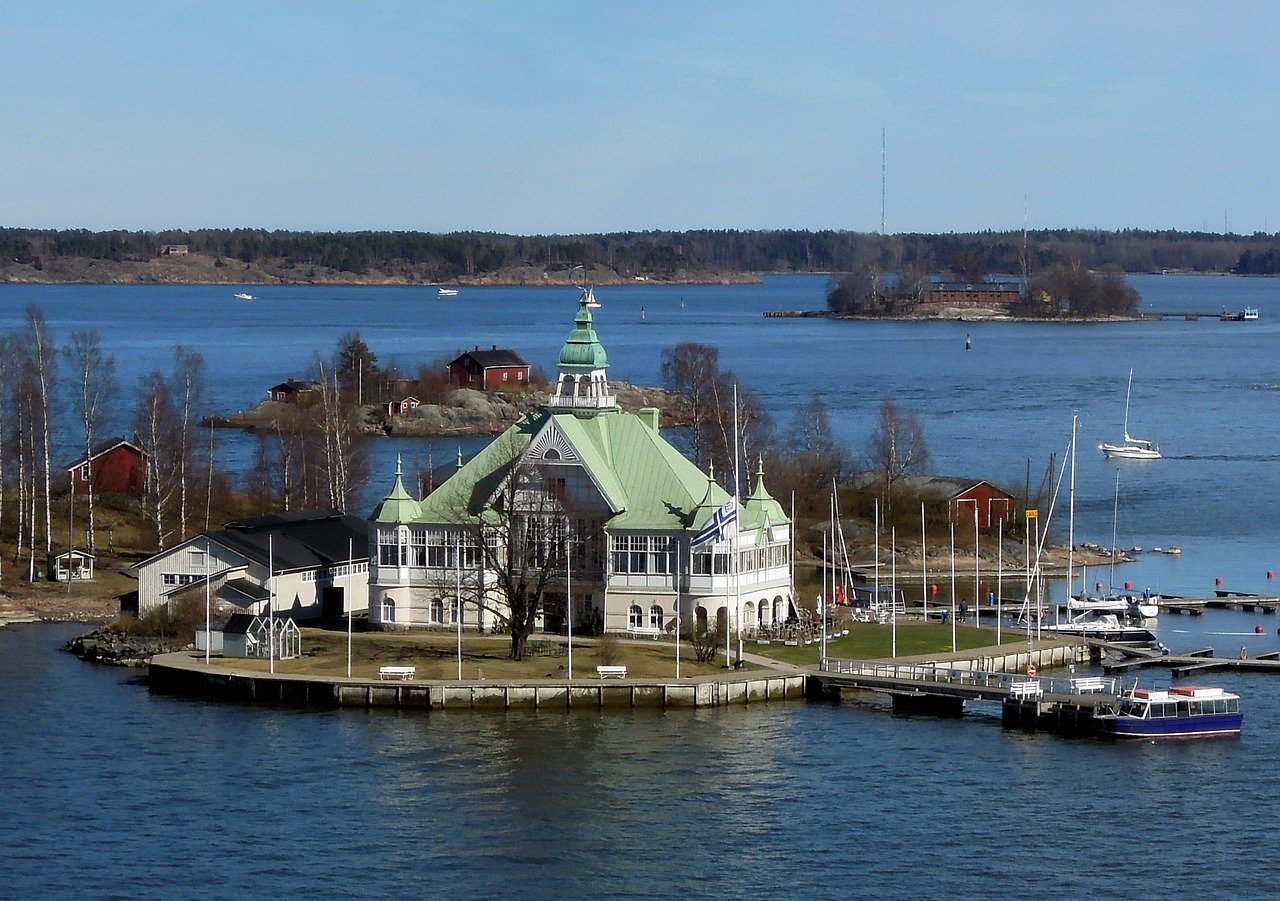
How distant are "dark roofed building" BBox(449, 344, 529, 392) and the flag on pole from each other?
91.6 metres

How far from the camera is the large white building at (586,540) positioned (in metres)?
69.4

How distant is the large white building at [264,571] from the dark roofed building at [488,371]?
8260cm

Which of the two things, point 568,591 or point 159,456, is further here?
point 159,456

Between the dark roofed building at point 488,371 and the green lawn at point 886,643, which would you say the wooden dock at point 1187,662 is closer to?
the green lawn at point 886,643

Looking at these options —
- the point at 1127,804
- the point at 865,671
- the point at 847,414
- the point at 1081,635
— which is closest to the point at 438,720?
the point at 865,671

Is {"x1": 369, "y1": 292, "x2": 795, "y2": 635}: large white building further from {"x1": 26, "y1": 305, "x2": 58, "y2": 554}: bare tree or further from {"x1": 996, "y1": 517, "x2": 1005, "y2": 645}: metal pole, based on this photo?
{"x1": 26, "y1": 305, "x2": 58, "y2": 554}: bare tree

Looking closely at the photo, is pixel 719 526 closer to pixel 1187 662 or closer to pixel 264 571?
pixel 264 571

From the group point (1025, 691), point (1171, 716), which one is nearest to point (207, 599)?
point (1025, 691)

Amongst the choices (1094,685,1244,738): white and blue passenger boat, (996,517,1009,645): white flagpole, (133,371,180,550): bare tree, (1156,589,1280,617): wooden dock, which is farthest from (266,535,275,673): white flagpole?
(1156,589,1280,617): wooden dock

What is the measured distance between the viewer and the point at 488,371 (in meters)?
160

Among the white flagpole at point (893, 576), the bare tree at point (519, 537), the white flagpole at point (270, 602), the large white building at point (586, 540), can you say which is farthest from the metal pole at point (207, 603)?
the white flagpole at point (893, 576)

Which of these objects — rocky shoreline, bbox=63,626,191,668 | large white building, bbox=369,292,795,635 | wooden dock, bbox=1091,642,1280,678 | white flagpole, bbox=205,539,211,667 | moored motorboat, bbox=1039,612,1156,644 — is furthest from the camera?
moored motorboat, bbox=1039,612,1156,644

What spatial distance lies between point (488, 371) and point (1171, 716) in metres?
102

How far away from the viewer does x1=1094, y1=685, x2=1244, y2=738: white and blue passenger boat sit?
201 feet
